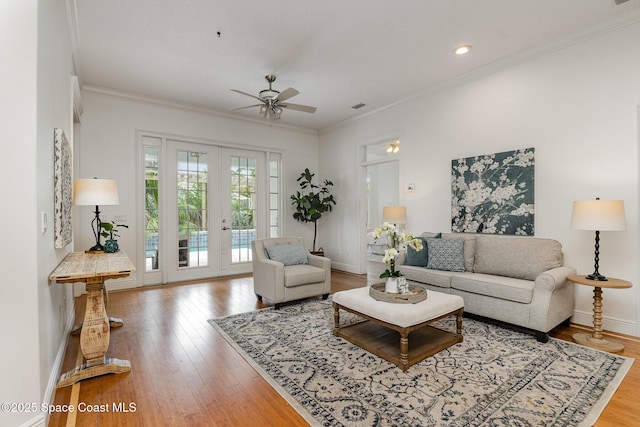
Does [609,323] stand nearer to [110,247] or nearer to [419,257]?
[419,257]

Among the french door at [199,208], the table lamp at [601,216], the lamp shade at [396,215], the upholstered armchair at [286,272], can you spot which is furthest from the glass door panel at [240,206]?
the table lamp at [601,216]

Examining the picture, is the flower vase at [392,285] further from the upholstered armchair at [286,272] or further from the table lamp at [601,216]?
the table lamp at [601,216]

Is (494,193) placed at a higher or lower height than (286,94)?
lower

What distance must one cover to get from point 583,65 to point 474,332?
306 cm

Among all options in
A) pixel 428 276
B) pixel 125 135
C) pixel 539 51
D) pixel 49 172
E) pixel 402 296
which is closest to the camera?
pixel 49 172

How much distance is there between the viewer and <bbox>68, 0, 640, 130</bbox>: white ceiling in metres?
2.88

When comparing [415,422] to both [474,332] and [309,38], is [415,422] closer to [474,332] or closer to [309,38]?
[474,332]

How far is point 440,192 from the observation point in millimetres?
4672

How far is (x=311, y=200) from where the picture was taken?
647 cm

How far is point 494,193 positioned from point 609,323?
175cm

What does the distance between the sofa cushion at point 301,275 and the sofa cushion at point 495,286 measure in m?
1.66

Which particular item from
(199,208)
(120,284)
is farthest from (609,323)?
(120,284)

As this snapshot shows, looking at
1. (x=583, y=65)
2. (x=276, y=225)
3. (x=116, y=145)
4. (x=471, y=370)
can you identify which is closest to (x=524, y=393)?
(x=471, y=370)

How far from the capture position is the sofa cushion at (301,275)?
12.8 ft
